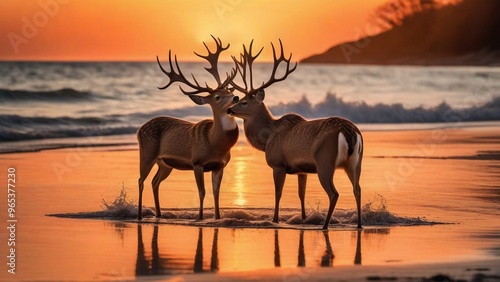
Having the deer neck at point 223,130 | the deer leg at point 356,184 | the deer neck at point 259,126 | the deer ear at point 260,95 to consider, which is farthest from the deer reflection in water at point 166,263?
the deer ear at point 260,95

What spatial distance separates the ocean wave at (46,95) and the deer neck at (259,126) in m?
29.5

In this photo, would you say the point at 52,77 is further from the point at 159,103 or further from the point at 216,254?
the point at 216,254

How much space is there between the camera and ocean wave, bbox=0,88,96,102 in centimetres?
4657

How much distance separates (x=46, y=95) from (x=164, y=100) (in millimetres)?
5510

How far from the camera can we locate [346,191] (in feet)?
63.3

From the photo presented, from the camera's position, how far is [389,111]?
144 feet

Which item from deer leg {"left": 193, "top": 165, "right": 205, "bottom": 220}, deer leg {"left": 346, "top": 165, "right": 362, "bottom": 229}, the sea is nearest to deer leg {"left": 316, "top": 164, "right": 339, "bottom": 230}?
deer leg {"left": 346, "top": 165, "right": 362, "bottom": 229}

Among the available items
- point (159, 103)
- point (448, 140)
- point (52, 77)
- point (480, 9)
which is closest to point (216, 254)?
point (448, 140)

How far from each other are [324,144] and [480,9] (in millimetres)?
128020

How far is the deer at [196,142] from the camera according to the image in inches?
637

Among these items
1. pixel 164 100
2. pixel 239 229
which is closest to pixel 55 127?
pixel 164 100

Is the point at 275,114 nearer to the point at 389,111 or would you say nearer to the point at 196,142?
the point at 389,111

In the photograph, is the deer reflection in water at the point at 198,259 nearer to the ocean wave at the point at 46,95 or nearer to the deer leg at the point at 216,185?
the deer leg at the point at 216,185

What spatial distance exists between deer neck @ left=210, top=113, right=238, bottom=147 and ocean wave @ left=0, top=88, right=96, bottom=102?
98.2 feet
